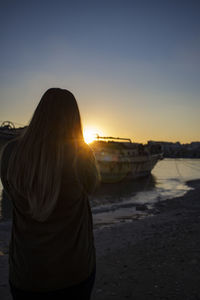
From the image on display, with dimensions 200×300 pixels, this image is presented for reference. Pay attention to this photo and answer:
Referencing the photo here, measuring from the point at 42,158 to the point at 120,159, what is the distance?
1148 inches

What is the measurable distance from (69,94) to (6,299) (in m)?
3.54

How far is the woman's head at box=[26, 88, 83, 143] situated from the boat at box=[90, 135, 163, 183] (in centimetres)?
2713

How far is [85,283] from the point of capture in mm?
1724

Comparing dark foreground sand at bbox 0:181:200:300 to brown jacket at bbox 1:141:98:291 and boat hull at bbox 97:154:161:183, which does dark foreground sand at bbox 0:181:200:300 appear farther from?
boat hull at bbox 97:154:161:183

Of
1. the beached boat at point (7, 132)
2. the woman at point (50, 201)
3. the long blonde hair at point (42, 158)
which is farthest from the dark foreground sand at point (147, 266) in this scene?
the beached boat at point (7, 132)

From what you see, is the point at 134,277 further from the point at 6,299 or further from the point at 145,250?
the point at 6,299

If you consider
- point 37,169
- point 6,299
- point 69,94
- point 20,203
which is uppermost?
point 69,94

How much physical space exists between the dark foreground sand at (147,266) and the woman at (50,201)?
2.42 m

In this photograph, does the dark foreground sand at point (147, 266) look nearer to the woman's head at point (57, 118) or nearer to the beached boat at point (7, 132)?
the woman's head at point (57, 118)

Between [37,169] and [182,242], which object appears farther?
[182,242]

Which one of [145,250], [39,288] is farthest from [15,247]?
[145,250]

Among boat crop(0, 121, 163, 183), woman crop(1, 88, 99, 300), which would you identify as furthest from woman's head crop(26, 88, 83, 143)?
boat crop(0, 121, 163, 183)

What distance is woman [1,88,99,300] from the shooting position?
1.51 metres

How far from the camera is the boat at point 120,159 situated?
97.1 feet
